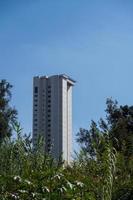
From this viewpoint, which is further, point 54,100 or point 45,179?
point 54,100

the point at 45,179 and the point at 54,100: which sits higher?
the point at 54,100

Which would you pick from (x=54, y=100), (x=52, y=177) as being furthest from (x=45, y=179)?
(x=54, y=100)

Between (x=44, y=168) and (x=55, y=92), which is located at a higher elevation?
(x=55, y=92)

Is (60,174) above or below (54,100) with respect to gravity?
below

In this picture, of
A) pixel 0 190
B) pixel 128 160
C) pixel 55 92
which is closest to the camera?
pixel 0 190

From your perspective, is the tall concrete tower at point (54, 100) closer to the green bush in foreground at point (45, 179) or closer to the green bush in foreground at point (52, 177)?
the green bush in foreground at point (52, 177)

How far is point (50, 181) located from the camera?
4551 millimetres

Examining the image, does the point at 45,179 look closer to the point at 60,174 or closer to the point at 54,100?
the point at 60,174

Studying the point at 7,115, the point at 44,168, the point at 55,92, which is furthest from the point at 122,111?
the point at 44,168

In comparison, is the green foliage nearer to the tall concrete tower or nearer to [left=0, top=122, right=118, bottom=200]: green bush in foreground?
[left=0, top=122, right=118, bottom=200]: green bush in foreground

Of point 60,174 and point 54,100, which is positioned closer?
point 60,174

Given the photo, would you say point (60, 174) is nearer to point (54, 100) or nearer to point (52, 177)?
point (52, 177)

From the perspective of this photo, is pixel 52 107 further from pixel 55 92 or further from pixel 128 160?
pixel 128 160

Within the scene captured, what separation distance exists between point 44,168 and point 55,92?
26.4 meters
